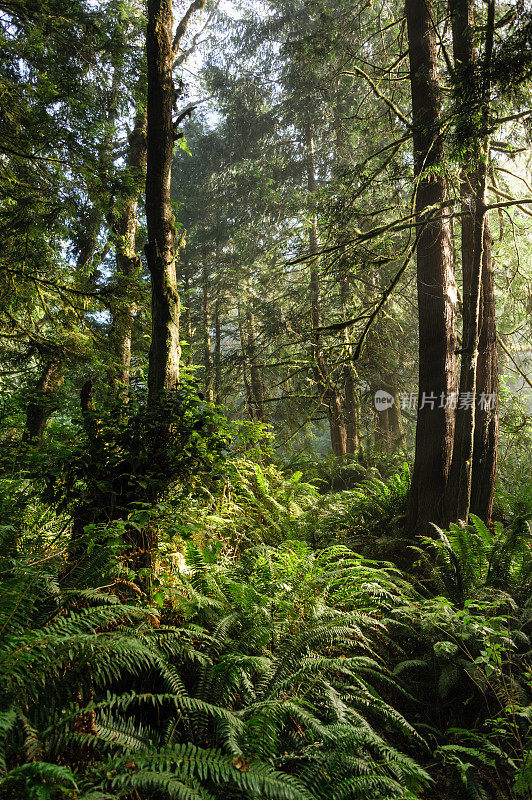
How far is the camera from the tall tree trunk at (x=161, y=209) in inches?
180

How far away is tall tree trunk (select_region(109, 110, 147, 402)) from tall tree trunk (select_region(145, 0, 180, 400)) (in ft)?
1.76

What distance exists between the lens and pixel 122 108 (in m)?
8.28

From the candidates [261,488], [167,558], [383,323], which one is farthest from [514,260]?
[167,558]

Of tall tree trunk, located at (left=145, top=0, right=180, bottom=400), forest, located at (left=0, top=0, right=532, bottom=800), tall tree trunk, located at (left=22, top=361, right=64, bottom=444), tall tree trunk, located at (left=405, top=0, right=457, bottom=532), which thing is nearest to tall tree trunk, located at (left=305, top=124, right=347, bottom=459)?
forest, located at (left=0, top=0, right=532, bottom=800)

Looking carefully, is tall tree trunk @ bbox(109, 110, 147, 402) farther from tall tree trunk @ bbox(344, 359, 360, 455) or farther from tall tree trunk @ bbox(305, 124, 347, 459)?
tall tree trunk @ bbox(344, 359, 360, 455)

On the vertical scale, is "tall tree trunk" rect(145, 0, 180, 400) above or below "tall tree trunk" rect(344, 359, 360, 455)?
above

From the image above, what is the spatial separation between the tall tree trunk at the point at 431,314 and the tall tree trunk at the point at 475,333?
226 mm

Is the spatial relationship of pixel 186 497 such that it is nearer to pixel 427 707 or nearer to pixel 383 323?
Result: pixel 427 707

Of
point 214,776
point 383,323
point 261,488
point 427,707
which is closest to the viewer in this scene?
point 214,776

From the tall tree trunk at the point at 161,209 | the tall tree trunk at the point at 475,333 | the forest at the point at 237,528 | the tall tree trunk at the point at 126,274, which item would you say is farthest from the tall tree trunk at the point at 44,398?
the tall tree trunk at the point at 475,333

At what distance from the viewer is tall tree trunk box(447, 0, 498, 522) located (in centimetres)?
443

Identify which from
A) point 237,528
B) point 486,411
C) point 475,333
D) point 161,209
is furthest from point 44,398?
point 486,411

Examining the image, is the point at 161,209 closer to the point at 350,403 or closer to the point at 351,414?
the point at 350,403

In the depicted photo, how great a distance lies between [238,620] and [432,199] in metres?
5.51
